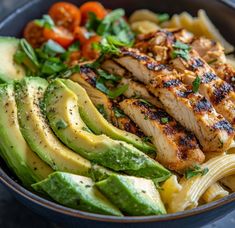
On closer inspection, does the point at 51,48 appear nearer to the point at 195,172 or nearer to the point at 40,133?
the point at 40,133

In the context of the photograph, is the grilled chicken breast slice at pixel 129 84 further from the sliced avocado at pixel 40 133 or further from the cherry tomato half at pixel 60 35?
the cherry tomato half at pixel 60 35

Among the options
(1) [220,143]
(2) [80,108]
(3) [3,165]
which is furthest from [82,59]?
(1) [220,143]

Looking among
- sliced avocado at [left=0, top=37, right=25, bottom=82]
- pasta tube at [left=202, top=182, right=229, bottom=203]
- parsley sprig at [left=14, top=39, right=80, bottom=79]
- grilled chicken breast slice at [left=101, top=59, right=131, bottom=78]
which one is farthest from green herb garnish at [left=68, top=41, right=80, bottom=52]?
pasta tube at [left=202, top=182, right=229, bottom=203]

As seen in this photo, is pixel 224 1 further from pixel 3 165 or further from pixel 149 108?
pixel 3 165

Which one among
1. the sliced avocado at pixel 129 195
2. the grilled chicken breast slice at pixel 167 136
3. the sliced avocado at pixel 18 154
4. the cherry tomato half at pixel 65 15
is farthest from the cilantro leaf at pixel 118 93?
the cherry tomato half at pixel 65 15

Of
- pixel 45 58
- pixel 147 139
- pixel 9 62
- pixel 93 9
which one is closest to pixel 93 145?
pixel 147 139

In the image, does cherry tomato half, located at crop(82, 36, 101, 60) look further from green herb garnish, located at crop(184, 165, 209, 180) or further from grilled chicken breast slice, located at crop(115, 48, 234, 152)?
green herb garnish, located at crop(184, 165, 209, 180)
